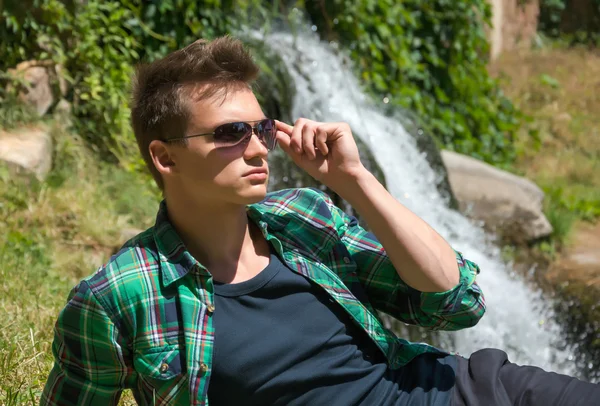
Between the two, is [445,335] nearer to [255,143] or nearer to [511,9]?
[255,143]

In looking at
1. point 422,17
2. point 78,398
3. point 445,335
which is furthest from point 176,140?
point 422,17

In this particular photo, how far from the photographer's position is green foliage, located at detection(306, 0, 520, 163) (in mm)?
7484

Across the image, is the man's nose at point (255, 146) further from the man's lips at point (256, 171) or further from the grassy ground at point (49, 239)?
the grassy ground at point (49, 239)

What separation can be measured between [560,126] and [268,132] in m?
7.69

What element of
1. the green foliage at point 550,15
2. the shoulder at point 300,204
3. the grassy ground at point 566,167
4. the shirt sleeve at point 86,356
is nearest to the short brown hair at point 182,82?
the shoulder at point 300,204

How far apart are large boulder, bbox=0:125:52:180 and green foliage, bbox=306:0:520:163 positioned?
10.4 feet

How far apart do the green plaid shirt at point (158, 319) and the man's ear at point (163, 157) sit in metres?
0.12

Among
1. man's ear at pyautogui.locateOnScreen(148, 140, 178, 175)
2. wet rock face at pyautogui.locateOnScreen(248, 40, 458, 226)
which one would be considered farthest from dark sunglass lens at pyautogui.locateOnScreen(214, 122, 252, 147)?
wet rock face at pyautogui.locateOnScreen(248, 40, 458, 226)

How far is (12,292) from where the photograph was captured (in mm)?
3500

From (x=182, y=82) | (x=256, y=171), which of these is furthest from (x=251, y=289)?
(x=182, y=82)

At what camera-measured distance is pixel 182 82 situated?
6.81 ft

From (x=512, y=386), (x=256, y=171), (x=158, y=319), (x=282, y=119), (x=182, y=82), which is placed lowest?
(x=282, y=119)

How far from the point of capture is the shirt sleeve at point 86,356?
190 cm

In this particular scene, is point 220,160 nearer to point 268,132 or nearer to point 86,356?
point 268,132
